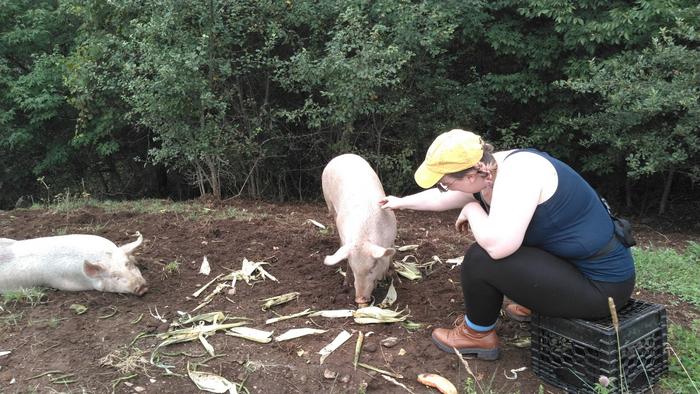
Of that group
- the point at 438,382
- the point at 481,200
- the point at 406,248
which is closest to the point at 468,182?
the point at 481,200

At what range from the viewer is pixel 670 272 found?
4914mm

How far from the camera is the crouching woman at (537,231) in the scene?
2863 millimetres

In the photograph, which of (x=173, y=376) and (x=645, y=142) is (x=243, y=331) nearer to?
(x=173, y=376)

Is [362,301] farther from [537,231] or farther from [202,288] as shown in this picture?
[537,231]

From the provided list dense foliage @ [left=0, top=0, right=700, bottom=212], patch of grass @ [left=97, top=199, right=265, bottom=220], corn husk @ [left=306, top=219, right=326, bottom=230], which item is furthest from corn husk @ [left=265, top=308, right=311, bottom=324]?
dense foliage @ [left=0, top=0, right=700, bottom=212]

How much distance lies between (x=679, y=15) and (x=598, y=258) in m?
5.25

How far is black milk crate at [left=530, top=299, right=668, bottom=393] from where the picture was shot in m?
2.91

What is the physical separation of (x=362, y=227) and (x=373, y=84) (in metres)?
3.38

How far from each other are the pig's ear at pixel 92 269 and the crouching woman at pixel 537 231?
2804 millimetres

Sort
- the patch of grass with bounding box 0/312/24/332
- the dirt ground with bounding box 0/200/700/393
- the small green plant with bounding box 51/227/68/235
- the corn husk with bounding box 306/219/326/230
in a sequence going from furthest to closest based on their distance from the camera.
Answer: the corn husk with bounding box 306/219/326/230
the small green plant with bounding box 51/227/68/235
the patch of grass with bounding box 0/312/24/332
the dirt ground with bounding box 0/200/700/393

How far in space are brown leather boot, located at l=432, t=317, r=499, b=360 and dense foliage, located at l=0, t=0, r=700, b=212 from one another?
14.1ft

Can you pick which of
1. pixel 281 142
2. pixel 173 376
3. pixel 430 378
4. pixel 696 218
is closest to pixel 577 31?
pixel 696 218

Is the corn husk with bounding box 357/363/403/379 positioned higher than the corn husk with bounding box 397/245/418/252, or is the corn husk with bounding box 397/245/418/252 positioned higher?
the corn husk with bounding box 397/245/418/252

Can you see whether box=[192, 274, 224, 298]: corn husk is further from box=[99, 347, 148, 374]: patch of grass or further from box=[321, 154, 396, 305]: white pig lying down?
box=[321, 154, 396, 305]: white pig lying down
